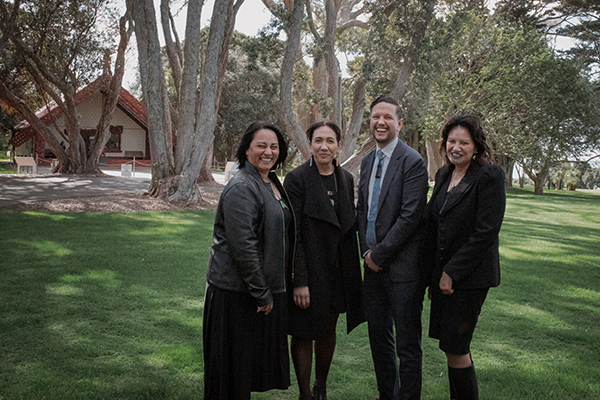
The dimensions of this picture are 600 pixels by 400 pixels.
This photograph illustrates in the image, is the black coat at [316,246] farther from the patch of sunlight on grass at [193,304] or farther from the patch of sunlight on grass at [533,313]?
the patch of sunlight on grass at [533,313]

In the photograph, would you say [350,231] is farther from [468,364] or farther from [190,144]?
[190,144]

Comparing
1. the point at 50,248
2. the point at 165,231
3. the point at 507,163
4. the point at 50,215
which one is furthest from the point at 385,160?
the point at 507,163

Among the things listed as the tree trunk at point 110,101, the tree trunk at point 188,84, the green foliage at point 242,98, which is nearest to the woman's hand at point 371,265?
the tree trunk at point 188,84

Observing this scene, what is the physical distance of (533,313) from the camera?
5656 millimetres

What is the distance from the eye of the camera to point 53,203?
1308 centimetres

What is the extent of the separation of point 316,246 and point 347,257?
10.3 inches

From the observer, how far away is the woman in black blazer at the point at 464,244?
117 inches

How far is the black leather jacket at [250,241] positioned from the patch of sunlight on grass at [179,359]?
53.4 inches

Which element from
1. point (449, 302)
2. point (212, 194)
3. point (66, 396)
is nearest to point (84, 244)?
point (66, 396)

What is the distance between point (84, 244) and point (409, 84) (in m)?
14.1

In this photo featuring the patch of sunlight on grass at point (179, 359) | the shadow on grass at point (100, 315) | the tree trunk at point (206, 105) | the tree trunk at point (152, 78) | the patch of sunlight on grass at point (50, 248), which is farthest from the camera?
the tree trunk at point (206, 105)

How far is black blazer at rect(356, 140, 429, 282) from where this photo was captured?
123 inches

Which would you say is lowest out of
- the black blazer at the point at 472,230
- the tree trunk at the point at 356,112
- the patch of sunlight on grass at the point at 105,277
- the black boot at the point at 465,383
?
the patch of sunlight on grass at the point at 105,277

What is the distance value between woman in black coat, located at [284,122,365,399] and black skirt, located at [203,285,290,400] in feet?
1.17
